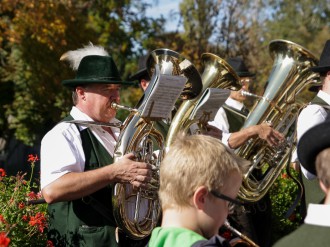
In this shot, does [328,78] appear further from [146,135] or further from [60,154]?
[60,154]

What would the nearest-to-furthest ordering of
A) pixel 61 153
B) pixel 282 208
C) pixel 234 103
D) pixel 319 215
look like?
pixel 319 215, pixel 61 153, pixel 234 103, pixel 282 208

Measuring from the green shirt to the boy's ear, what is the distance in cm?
10

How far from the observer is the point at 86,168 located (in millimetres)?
4230

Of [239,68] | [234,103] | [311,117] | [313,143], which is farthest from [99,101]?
[239,68]

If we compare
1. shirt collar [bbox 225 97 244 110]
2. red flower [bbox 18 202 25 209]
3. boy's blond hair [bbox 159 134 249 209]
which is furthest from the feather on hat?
shirt collar [bbox 225 97 244 110]

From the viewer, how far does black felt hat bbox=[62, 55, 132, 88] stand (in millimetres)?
4469

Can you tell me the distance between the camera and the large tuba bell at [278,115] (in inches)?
233

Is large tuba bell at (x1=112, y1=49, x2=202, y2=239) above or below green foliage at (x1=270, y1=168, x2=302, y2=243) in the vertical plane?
above

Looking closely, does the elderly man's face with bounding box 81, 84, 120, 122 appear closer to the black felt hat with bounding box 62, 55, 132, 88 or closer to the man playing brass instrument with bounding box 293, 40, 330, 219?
the black felt hat with bounding box 62, 55, 132, 88

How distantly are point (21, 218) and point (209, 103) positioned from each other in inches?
63.7

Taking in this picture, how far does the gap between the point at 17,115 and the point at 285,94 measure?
12.3 meters

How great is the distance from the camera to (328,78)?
4.86 m

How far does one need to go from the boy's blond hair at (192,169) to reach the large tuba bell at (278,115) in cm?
319

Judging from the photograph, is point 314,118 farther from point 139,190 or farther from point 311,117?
point 139,190
